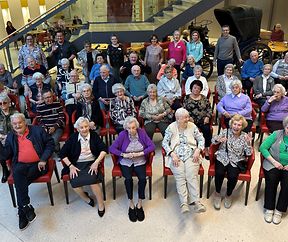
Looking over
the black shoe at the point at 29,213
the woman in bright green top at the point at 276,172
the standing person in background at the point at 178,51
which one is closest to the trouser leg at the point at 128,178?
the black shoe at the point at 29,213

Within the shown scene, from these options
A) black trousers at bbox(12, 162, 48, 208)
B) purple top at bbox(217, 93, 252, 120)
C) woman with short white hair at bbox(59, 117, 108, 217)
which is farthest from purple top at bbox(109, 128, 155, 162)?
purple top at bbox(217, 93, 252, 120)

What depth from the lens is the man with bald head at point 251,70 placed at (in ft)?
16.3

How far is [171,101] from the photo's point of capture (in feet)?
14.0

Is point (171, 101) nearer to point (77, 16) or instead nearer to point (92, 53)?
point (92, 53)

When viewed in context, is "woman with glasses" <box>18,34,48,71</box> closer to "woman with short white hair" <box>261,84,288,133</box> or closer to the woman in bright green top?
"woman with short white hair" <box>261,84,288,133</box>

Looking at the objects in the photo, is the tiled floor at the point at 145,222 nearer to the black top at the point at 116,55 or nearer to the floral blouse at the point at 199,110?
the floral blouse at the point at 199,110

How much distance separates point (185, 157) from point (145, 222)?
2.51 ft

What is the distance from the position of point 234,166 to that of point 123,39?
3.60m

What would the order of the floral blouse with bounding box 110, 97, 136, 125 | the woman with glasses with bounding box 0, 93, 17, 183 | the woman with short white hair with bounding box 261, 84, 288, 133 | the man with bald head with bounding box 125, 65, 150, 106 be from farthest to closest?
the man with bald head with bounding box 125, 65, 150, 106 → the floral blouse with bounding box 110, 97, 136, 125 → the woman with short white hair with bounding box 261, 84, 288, 133 → the woman with glasses with bounding box 0, 93, 17, 183

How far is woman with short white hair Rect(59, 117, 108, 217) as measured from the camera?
302 centimetres

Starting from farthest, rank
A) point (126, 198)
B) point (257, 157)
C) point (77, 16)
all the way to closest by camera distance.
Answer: point (77, 16)
point (257, 157)
point (126, 198)

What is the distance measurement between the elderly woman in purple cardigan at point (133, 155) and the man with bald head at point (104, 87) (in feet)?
4.27

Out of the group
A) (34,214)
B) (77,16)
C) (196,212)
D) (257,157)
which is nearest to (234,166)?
(196,212)

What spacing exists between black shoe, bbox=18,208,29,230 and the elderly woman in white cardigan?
1.51 m
